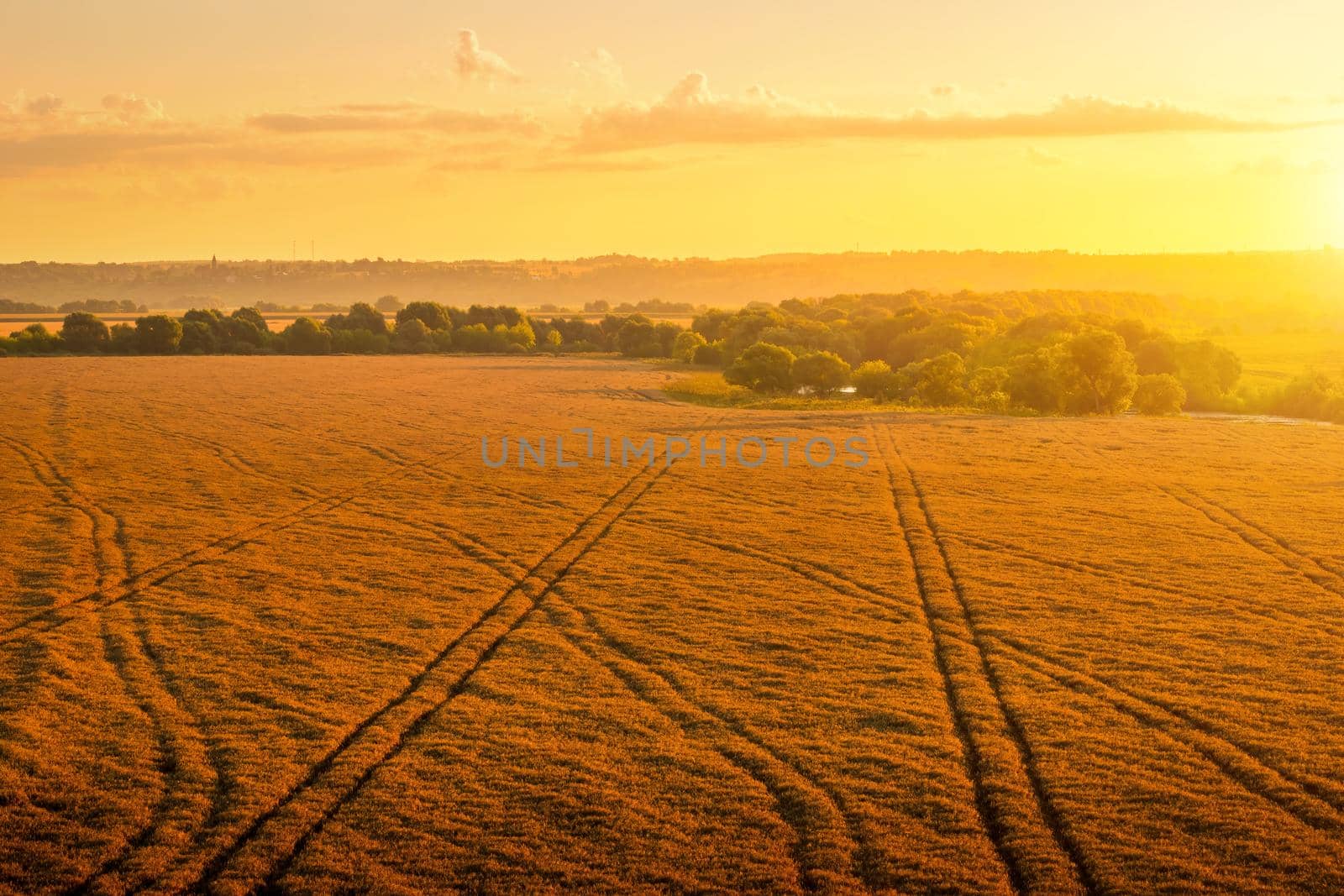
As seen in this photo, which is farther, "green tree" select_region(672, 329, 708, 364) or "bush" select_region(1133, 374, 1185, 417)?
"green tree" select_region(672, 329, 708, 364)

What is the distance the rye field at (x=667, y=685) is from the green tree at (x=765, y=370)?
45124 millimetres

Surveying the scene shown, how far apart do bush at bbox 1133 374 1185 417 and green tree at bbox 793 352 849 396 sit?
20.8 m

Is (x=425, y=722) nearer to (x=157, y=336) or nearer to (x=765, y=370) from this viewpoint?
(x=765, y=370)

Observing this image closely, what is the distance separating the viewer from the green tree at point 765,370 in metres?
84.8

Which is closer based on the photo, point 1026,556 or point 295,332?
point 1026,556

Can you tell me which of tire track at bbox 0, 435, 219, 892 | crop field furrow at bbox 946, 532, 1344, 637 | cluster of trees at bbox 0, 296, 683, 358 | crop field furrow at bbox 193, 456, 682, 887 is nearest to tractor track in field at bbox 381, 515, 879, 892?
crop field furrow at bbox 193, 456, 682, 887

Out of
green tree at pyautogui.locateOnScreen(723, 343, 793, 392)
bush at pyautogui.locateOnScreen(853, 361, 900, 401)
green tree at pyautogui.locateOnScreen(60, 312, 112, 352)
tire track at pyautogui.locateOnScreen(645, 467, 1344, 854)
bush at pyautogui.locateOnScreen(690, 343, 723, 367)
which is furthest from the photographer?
green tree at pyautogui.locateOnScreen(60, 312, 112, 352)

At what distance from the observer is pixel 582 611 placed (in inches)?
896

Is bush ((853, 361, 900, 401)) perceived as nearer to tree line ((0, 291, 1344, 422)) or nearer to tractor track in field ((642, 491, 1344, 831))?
tree line ((0, 291, 1344, 422))

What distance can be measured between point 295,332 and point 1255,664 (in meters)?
124

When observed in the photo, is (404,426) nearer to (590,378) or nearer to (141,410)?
(141,410)

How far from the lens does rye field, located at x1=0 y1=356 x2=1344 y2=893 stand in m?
12.9

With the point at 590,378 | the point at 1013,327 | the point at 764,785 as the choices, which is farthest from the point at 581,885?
the point at 1013,327

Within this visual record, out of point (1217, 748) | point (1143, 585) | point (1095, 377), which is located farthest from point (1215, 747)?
point (1095, 377)
